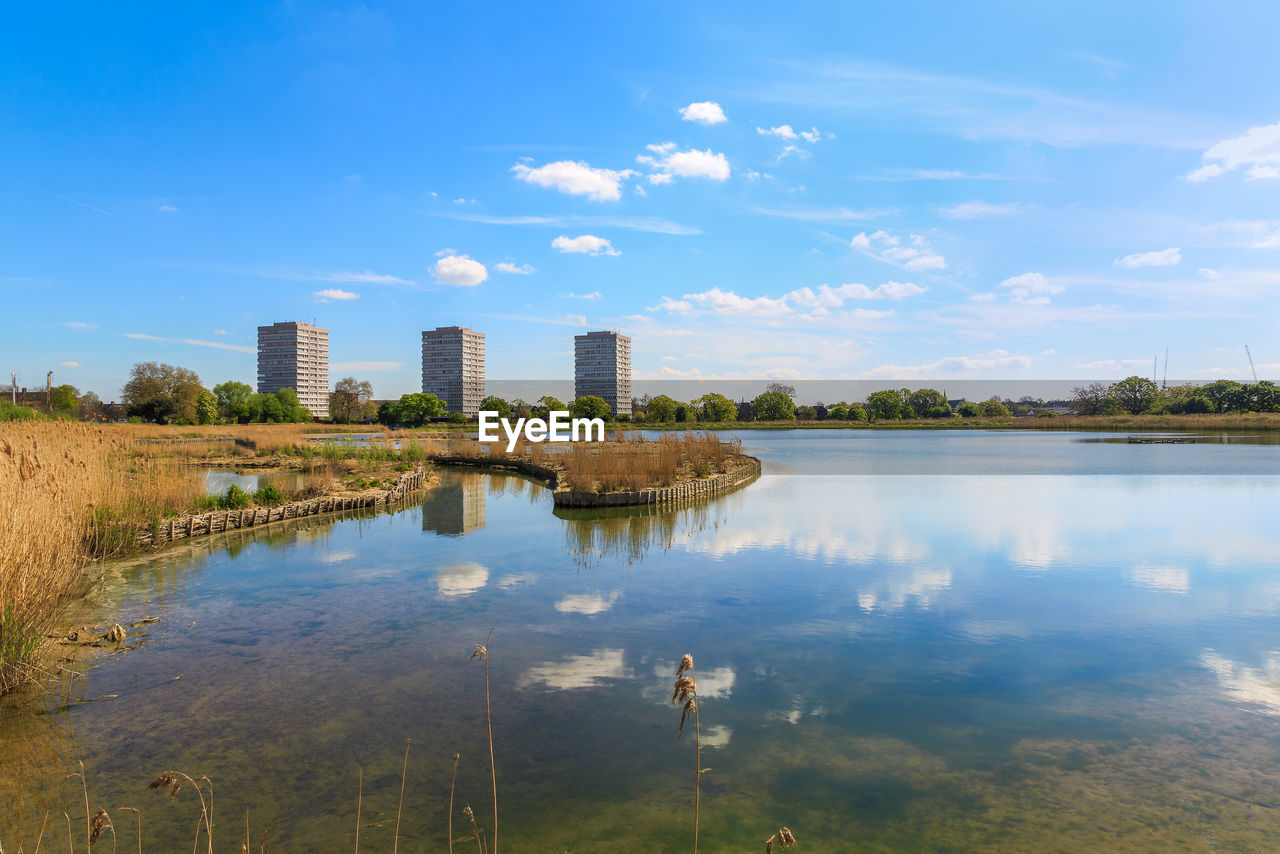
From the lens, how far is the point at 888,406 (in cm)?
10769

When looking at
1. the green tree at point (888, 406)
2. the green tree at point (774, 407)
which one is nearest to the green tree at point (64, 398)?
the green tree at point (774, 407)

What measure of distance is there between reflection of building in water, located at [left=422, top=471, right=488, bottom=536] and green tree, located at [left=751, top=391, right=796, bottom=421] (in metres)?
87.9

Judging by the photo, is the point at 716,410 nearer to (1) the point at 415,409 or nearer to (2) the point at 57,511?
(1) the point at 415,409

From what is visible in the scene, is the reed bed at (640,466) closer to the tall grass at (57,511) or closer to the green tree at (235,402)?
the tall grass at (57,511)

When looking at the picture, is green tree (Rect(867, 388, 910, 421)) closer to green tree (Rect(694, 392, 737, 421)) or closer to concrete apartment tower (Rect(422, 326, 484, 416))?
green tree (Rect(694, 392, 737, 421))

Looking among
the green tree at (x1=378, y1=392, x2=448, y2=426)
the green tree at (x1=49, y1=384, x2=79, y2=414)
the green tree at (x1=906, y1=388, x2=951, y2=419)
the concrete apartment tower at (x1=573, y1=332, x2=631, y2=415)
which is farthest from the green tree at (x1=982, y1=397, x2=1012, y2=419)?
the green tree at (x1=49, y1=384, x2=79, y2=414)

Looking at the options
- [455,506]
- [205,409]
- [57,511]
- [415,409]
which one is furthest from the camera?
[415,409]

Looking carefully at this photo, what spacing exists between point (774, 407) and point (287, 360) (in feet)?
349

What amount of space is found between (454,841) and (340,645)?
3.76 m

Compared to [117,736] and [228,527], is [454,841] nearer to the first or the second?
[117,736]

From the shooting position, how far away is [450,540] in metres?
12.9

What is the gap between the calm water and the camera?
4094 mm

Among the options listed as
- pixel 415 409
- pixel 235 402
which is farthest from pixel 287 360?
pixel 235 402

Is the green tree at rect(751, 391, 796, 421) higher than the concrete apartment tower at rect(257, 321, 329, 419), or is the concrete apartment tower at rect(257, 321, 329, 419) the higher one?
the concrete apartment tower at rect(257, 321, 329, 419)
